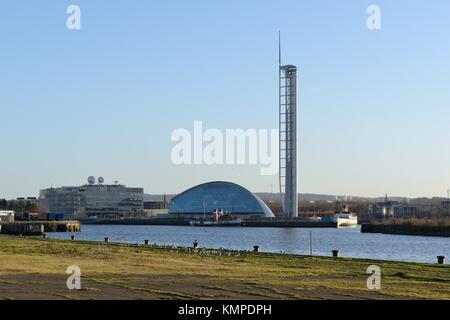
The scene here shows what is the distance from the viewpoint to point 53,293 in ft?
79.4

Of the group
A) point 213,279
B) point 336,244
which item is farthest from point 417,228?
point 213,279

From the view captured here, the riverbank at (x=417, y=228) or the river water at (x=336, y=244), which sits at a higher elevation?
the riverbank at (x=417, y=228)

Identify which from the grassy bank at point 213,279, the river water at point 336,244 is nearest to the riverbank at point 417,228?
the river water at point 336,244

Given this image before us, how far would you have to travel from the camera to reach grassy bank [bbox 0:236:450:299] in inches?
965

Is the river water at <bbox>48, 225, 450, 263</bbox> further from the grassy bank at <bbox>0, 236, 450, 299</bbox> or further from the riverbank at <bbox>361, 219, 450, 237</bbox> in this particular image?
the grassy bank at <bbox>0, 236, 450, 299</bbox>

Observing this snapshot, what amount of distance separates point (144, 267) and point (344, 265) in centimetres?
1047

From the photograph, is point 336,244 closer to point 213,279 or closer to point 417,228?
point 417,228

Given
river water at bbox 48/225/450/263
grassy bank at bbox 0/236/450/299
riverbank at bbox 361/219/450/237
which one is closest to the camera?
grassy bank at bbox 0/236/450/299

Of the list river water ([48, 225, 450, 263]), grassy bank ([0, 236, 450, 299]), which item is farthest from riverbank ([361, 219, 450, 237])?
grassy bank ([0, 236, 450, 299])

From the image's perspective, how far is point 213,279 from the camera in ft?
98.4

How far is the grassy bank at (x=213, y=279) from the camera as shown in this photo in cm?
2452

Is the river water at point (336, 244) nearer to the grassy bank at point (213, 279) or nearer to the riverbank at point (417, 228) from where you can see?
the riverbank at point (417, 228)
